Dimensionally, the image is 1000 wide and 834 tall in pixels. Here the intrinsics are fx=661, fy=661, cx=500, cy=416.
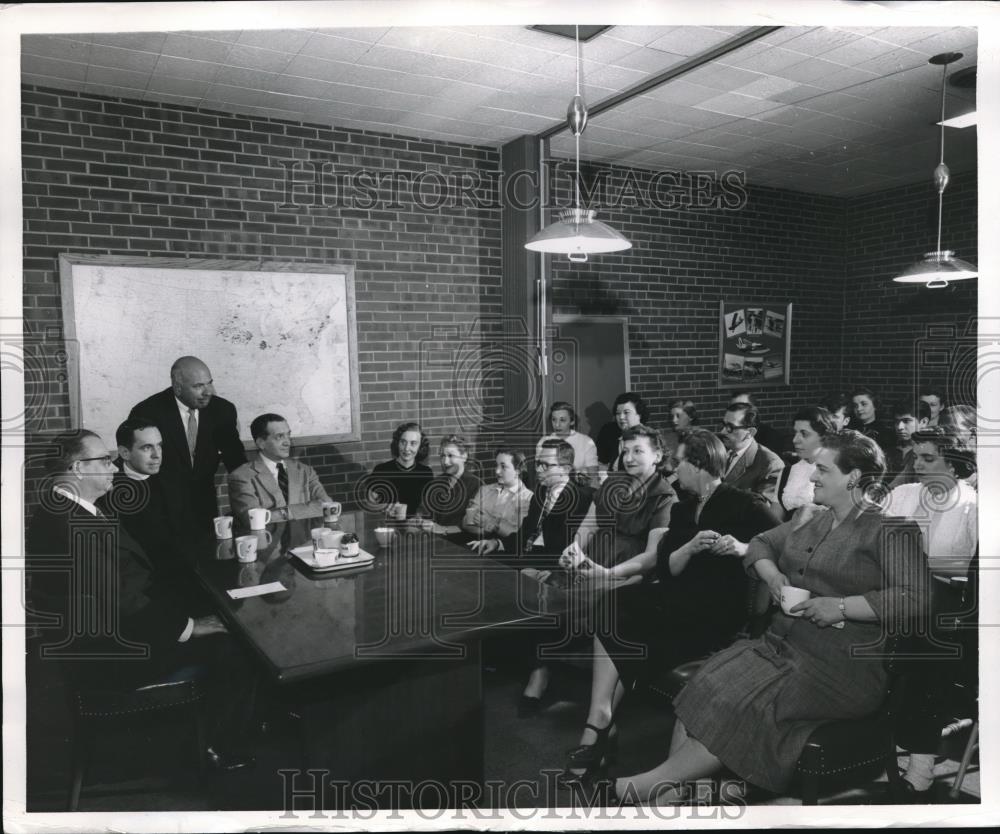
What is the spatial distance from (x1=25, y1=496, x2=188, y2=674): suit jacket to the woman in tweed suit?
5.09 feet

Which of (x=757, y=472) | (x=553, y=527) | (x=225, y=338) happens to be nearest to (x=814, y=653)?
(x=553, y=527)

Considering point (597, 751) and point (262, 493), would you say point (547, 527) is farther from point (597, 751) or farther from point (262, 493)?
point (262, 493)

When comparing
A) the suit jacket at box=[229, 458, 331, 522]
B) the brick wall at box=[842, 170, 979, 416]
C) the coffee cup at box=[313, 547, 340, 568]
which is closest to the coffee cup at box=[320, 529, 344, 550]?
the coffee cup at box=[313, 547, 340, 568]

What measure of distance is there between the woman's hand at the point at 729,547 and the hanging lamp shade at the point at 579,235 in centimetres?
109

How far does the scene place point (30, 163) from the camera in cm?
311

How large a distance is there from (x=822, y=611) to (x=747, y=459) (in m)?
1.35

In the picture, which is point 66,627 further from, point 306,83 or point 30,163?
point 306,83

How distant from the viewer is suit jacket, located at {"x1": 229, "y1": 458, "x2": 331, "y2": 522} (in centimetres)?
311

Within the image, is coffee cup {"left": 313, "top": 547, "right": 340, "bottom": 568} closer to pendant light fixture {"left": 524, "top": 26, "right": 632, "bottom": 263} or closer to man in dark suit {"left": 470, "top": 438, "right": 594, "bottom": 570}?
man in dark suit {"left": 470, "top": 438, "right": 594, "bottom": 570}

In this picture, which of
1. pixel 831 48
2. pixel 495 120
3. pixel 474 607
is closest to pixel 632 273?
pixel 495 120

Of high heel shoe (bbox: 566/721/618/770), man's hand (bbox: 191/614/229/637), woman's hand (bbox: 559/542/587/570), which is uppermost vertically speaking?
woman's hand (bbox: 559/542/587/570)

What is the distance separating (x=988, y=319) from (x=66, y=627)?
283 centimetres

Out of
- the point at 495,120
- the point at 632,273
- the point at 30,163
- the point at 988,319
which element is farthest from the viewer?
the point at 632,273

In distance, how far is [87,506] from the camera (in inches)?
85.7
